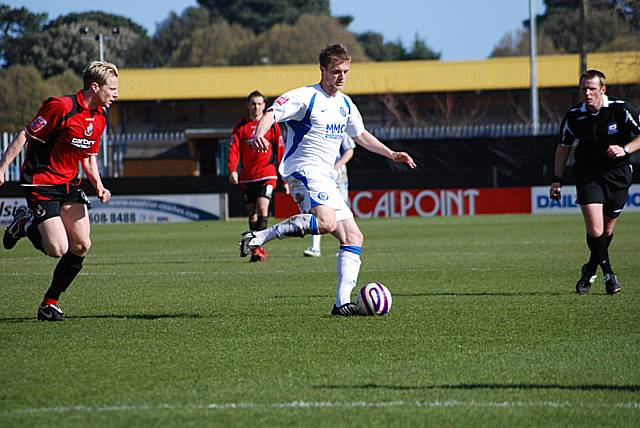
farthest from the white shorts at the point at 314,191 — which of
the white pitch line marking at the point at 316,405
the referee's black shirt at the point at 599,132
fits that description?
the white pitch line marking at the point at 316,405

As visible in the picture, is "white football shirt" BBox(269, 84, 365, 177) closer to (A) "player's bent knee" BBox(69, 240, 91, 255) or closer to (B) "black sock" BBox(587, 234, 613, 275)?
(A) "player's bent knee" BBox(69, 240, 91, 255)

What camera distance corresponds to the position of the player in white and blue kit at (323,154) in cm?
902

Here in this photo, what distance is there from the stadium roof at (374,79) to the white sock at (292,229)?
51.5 meters

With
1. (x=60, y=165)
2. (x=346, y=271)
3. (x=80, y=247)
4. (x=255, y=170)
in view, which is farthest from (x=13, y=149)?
(x=255, y=170)

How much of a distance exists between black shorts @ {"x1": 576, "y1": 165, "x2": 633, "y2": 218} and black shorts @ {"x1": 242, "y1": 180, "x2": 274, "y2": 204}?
6414 mm

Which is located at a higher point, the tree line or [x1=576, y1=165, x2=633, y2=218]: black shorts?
the tree line

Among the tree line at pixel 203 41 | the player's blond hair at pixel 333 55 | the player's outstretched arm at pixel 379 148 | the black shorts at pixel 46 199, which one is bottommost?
the black shorts at pixel 46 199

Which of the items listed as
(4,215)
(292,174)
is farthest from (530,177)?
(292,174)

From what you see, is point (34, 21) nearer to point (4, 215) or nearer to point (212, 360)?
point (4, 215)

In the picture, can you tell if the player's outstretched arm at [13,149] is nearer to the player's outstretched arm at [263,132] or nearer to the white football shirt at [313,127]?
the player's outstretched arm at [263,132]

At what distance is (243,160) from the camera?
16531 mm

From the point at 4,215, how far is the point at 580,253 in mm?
17994

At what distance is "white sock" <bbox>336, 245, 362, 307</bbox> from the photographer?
916cm

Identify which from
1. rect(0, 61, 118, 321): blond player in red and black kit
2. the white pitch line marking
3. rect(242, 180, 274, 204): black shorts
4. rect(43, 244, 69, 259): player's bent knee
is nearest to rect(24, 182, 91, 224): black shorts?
rect(0, 61, 118, 321): blond player in red and black kit
